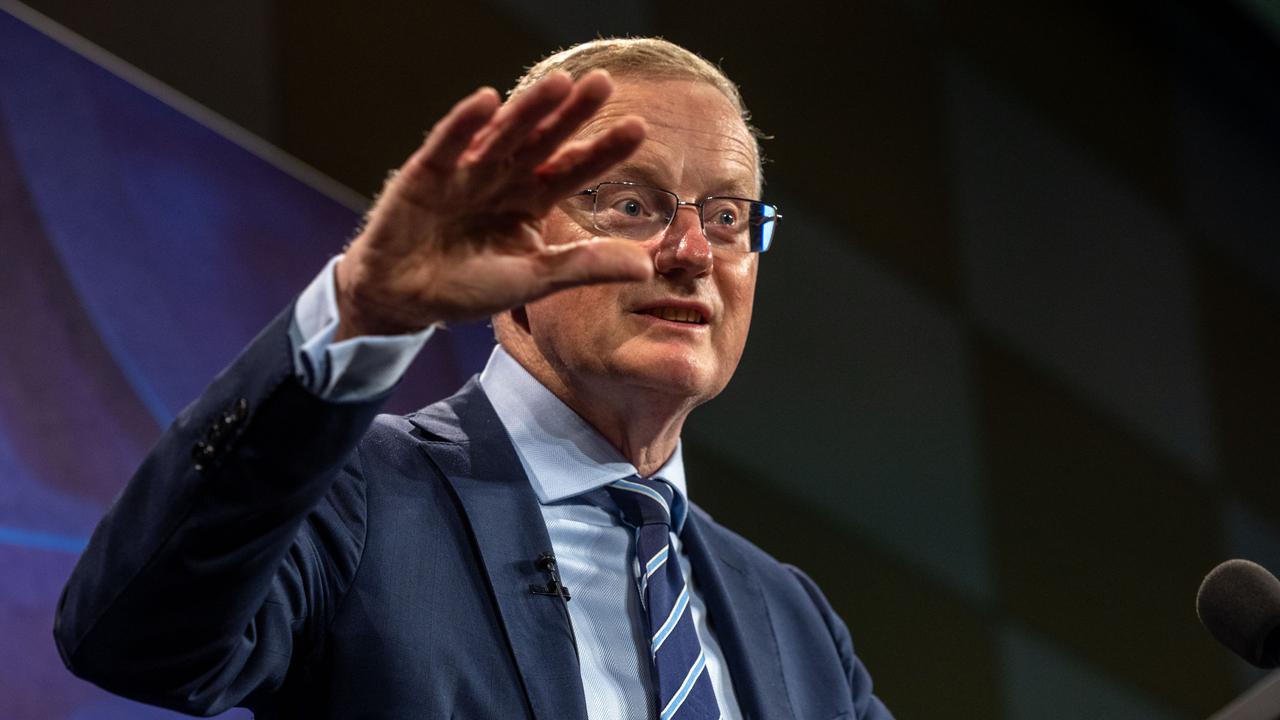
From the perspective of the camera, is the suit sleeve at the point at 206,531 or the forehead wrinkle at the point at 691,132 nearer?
the suit sleeve at the point at 206,531

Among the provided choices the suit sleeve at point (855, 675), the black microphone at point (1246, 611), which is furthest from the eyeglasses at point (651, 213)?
the black microphone at point (1246, 611)

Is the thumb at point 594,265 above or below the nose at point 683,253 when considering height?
above

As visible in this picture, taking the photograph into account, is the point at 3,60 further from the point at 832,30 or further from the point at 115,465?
the point at 832,30

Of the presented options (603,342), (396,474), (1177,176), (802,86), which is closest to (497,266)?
(396,474)

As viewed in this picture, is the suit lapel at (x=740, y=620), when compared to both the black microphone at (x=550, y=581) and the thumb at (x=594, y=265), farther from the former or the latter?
the thumb at (x=594, y=265)

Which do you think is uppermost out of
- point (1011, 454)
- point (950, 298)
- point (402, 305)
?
point (402, 305)

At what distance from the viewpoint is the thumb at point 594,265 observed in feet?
3.76

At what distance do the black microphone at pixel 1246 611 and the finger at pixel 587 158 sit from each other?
62 cm

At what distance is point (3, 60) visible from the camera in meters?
1.80

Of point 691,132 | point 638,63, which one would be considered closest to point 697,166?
point 691,132

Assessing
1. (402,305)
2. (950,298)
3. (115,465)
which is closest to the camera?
(402,305)

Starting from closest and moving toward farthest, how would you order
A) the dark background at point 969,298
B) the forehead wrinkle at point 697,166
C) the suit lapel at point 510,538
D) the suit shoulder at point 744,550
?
the suit lapel at point 510,538 < the forehead wrinkle at point 697,166 < the suit shoulder at point 744,550 < the dark background at point 969,298

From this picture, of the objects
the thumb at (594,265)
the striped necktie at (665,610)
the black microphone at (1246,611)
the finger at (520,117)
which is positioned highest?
the finger at (520,117)

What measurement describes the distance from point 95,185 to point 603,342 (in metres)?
0.74
